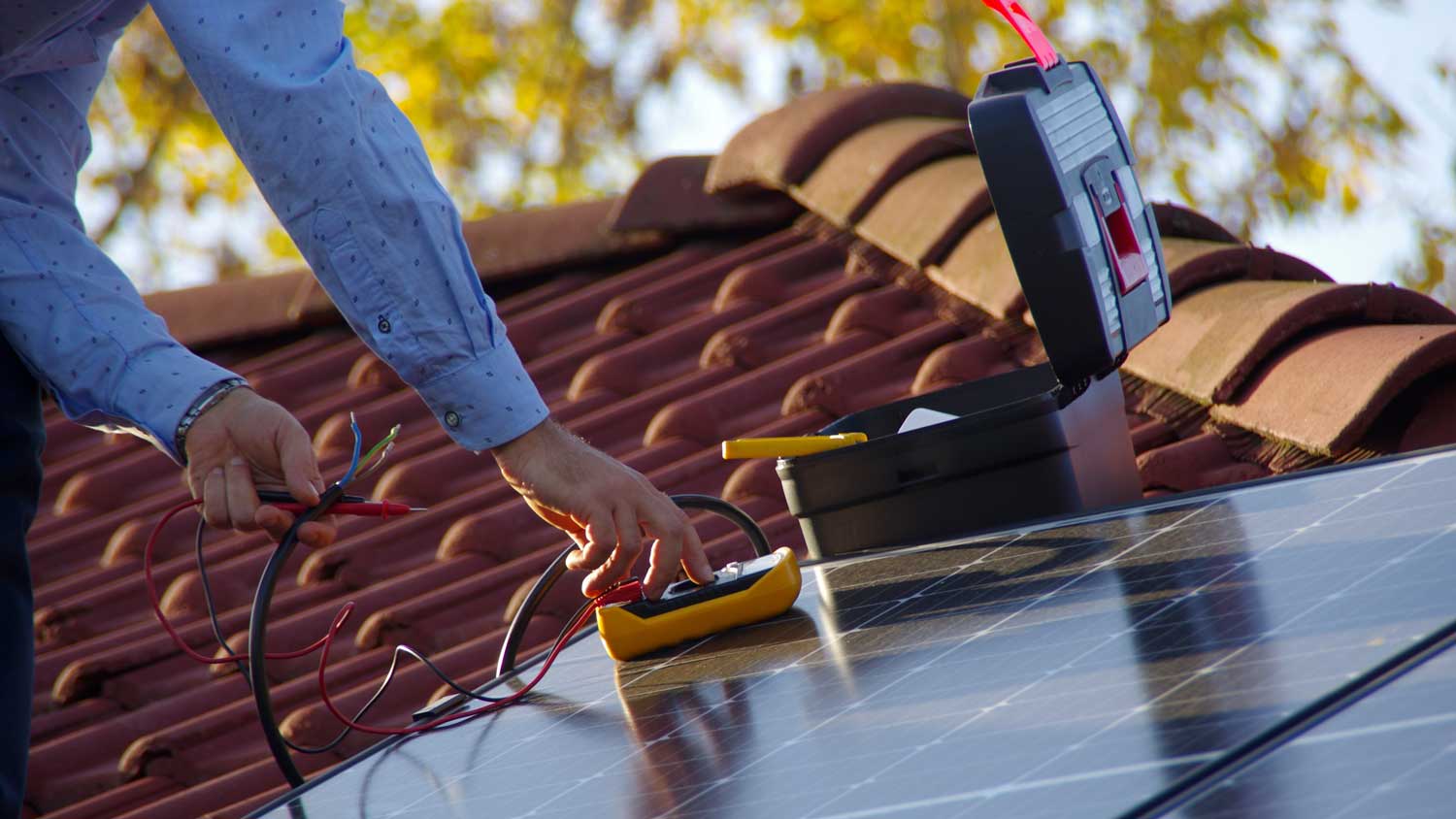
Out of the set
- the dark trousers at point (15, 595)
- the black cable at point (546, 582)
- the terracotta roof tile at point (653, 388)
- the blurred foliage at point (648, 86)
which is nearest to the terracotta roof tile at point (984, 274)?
the terracotta roof tile at point (653, 388)

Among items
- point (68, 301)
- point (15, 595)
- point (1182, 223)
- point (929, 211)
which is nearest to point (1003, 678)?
point (15, 595)

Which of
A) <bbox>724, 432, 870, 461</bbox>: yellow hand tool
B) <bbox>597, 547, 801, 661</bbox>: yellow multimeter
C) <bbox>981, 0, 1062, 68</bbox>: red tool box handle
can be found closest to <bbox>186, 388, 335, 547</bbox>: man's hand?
<bbox>597, 547, 801, 661</bbox>: yellow multimeter

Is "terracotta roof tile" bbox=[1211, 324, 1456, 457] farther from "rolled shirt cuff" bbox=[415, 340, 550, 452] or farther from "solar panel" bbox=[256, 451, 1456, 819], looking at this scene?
"rolled shirt cuff" bbox=[415, 340, 550, 452]

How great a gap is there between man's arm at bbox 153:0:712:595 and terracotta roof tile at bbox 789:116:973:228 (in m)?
2.11

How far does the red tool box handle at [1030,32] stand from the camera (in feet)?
6.60

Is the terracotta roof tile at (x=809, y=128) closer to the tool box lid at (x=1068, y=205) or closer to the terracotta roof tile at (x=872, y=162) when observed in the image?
the terracotta roof tile at (x=872, y=162)

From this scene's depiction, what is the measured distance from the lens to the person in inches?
→ 70.2

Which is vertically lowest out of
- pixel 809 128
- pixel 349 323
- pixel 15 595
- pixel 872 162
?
pixel 15 595

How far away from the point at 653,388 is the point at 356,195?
5.94ft

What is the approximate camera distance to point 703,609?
75.6 inches

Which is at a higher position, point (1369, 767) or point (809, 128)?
point (809, 128)

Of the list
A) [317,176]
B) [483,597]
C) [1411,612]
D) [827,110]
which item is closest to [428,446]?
[483,597]

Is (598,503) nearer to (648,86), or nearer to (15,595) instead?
(15,595)

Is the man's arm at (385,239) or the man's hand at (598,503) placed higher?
the man's arm at (385,239)
